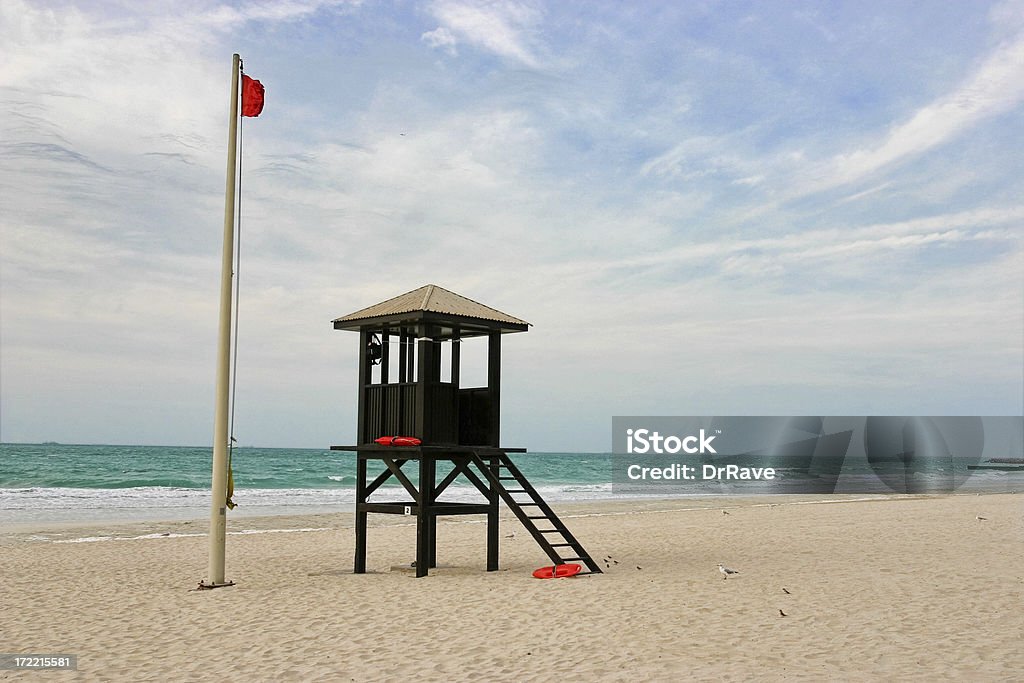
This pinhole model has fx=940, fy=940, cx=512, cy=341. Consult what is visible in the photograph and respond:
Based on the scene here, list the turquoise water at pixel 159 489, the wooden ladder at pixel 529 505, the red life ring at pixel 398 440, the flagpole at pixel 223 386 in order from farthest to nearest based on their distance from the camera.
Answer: the turquoise water at pixel 159 489
the red life ring at pixel 398 440
the wooden ladder at pixel 529 505
the flagpole at pixel 223 386

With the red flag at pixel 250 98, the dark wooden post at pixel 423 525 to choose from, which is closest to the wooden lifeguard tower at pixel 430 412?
the dark wooden post at pixel 423 525

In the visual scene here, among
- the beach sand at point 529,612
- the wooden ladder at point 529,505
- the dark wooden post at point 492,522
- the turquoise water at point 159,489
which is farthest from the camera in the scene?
the turquoise water at point 159,489

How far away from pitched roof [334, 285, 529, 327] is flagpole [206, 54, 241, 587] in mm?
2310

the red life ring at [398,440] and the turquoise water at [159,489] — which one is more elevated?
the red life ring at [398,440]

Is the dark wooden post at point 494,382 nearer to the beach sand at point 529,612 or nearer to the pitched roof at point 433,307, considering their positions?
the pitched roof at point 433,307

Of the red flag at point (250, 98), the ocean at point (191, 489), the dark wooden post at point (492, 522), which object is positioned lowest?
the ocean at point (191, 489)

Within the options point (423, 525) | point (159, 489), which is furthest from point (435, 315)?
point (159, 489)

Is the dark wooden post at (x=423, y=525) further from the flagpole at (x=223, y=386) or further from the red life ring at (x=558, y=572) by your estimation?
the flagpole at (x=223, y=386)

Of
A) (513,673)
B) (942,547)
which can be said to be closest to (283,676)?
(513,673)

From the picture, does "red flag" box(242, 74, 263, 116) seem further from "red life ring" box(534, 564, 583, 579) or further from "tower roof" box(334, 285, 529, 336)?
"red life ring" box(534, 564, 583, 579)

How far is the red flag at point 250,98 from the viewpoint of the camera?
Answer: 11.9 metres

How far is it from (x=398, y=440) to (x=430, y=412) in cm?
58

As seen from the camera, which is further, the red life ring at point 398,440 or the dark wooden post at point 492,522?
the dark wooden post at point 492,522

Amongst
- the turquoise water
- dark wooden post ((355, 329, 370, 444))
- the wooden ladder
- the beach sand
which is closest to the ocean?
the turquoise water
